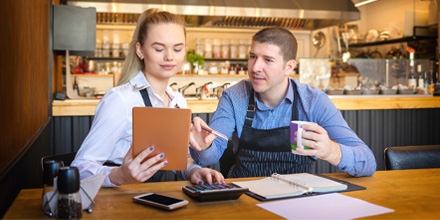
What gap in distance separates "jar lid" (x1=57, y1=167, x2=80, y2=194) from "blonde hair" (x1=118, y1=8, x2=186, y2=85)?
89cm

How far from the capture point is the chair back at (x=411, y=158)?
6.60 feet

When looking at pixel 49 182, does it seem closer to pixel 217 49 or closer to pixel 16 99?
pixel 16 99

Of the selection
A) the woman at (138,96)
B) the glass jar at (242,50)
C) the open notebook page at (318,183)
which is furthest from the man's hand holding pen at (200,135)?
the glass jar at (242,50)

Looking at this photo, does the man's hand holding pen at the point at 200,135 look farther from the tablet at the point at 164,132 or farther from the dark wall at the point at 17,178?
the dark wall at the point at 17,178

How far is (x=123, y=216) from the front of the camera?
47.0 inches

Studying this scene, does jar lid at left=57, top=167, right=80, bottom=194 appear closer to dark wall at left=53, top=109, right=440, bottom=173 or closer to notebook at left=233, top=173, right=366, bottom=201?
notebook at left=233, top=173, right=366, bottom=201

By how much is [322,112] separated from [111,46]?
604cm

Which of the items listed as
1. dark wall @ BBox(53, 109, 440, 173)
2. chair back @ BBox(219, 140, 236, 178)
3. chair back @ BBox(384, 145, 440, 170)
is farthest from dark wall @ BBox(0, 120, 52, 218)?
dark wall @ BBox(53, 109, 440, 173)

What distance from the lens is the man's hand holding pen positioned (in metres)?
1.57

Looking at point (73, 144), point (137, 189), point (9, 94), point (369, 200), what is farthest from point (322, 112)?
point (73, 144)

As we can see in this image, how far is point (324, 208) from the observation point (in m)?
1.28

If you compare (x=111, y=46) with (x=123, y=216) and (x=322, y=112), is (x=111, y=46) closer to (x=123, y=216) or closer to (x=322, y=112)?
(x=322, y=112)

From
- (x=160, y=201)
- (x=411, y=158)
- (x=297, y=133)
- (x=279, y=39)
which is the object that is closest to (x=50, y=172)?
(x=160, y=201)

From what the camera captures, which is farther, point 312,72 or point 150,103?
point 312,72
